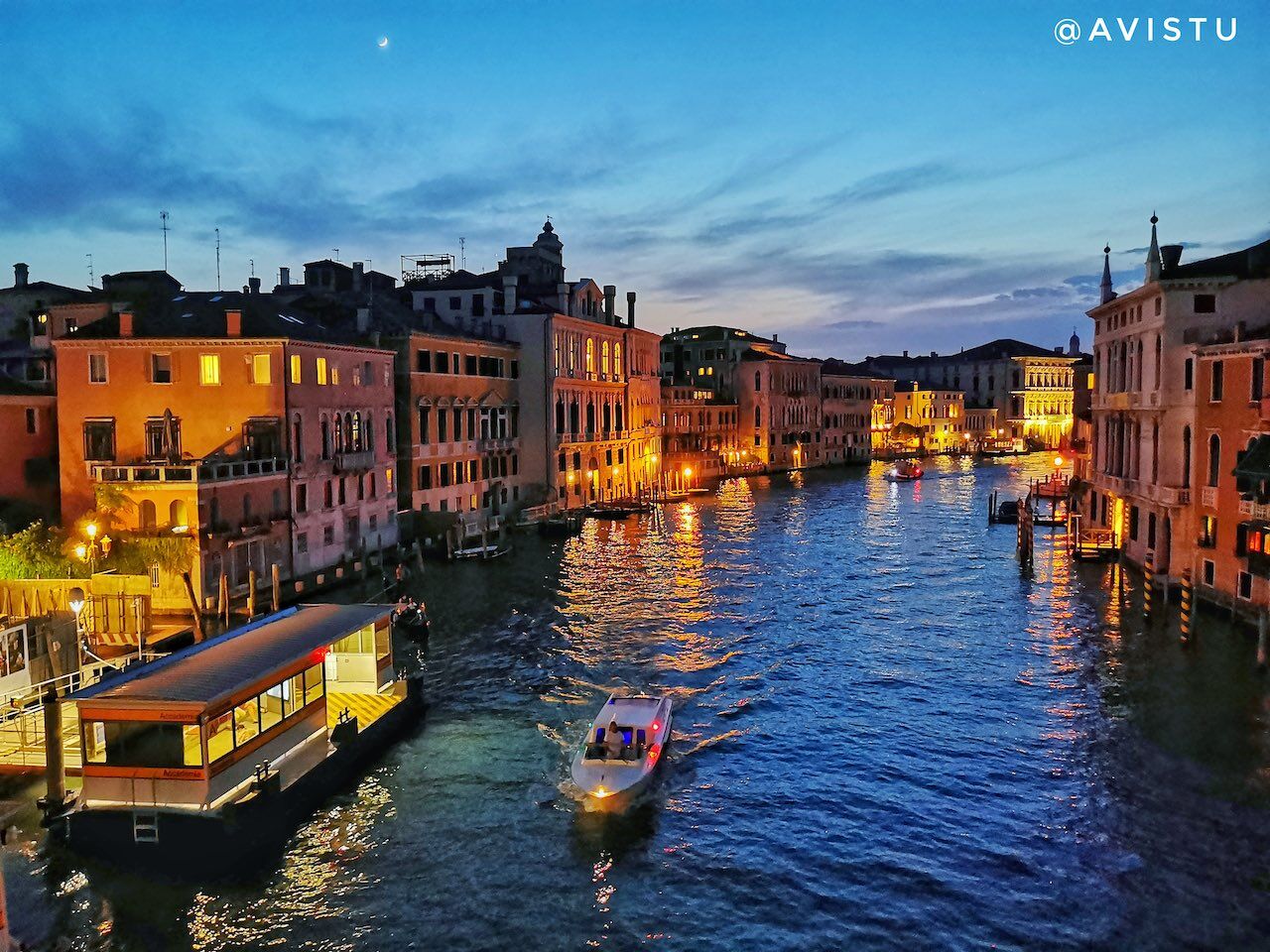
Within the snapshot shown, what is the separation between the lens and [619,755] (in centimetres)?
1753

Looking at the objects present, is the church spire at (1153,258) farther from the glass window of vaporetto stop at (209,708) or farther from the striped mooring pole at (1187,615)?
the glass window of vaporetto stop at (209,708)

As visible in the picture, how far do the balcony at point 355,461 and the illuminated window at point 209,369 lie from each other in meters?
4.90

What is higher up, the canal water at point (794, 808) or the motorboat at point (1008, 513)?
the motorboat at point (1008, 513)

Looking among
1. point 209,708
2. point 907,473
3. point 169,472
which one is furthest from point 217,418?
point 907,473

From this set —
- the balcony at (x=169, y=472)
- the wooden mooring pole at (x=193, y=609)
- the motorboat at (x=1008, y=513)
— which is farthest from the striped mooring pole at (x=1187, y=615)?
the motorboat at (x=1008, y=513)

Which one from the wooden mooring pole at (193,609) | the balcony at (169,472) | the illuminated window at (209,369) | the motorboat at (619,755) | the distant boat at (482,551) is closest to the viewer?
the motorboat at (619,755)

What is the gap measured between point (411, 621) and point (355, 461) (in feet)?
37.6

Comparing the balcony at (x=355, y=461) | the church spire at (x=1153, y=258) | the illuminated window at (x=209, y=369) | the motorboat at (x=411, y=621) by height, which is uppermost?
the church spire at (x=1153, y=258)

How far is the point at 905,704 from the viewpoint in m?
22.4

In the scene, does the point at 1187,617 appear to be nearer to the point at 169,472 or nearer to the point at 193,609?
the point at 193,609

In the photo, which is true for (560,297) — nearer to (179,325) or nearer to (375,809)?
(179,325)

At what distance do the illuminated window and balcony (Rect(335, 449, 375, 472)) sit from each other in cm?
490

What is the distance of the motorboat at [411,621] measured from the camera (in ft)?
87.0

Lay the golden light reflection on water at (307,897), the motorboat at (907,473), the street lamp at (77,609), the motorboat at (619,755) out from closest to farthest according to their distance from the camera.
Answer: the golden light reflection on water at (307,897) < the motorboat at (619,755) < the street lamp at (77,609) < the motorboat at (907,473)
